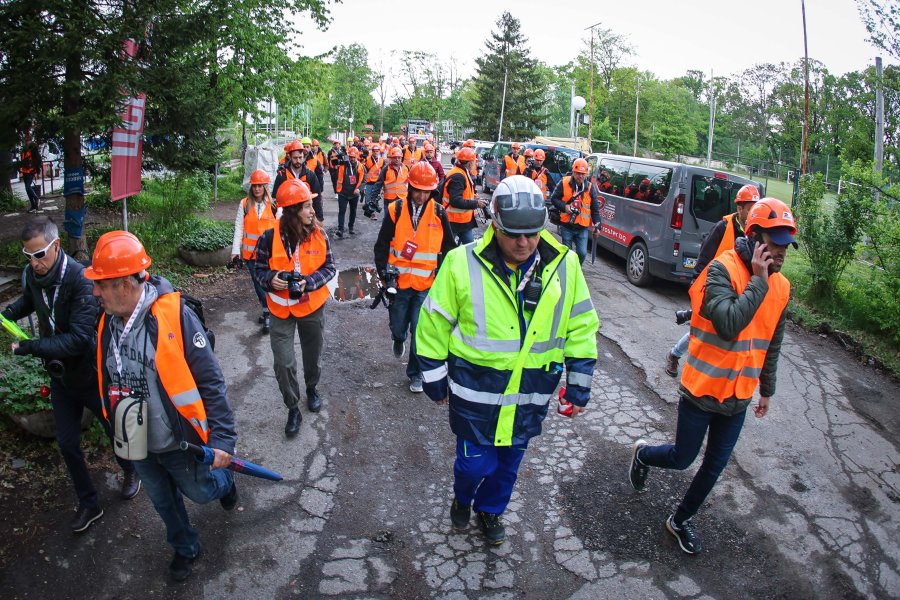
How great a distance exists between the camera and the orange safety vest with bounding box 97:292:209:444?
9.72 feet

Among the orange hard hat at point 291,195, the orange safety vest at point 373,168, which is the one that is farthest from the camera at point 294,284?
the orange safety vest at point 373,168

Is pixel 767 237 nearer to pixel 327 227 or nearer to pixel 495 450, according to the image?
pixel 495 450

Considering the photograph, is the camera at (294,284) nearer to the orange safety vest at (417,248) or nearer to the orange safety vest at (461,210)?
the orange safety vest at (417,248)

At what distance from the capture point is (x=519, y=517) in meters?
4.12

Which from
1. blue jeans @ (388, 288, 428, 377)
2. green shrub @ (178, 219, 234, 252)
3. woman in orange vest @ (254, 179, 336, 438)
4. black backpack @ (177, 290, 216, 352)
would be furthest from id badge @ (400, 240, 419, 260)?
green shrub @ (178, 219, 234, 252)

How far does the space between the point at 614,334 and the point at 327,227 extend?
786cm

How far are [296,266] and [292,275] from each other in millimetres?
152

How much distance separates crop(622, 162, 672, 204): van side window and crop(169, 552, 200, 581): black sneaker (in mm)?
8216

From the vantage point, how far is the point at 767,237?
3.44 meters

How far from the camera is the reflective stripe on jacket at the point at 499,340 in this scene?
10.6 feet

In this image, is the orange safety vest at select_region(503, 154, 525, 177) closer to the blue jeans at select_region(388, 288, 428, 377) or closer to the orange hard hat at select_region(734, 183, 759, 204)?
the orange hard hat at select_region(734, 183, 759, 204)

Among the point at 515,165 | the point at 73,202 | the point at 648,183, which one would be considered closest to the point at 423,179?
the point at 73,202

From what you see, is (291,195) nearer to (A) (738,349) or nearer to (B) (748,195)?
(A) (738,349)

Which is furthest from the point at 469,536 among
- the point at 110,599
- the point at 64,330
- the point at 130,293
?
the point at 64,330
